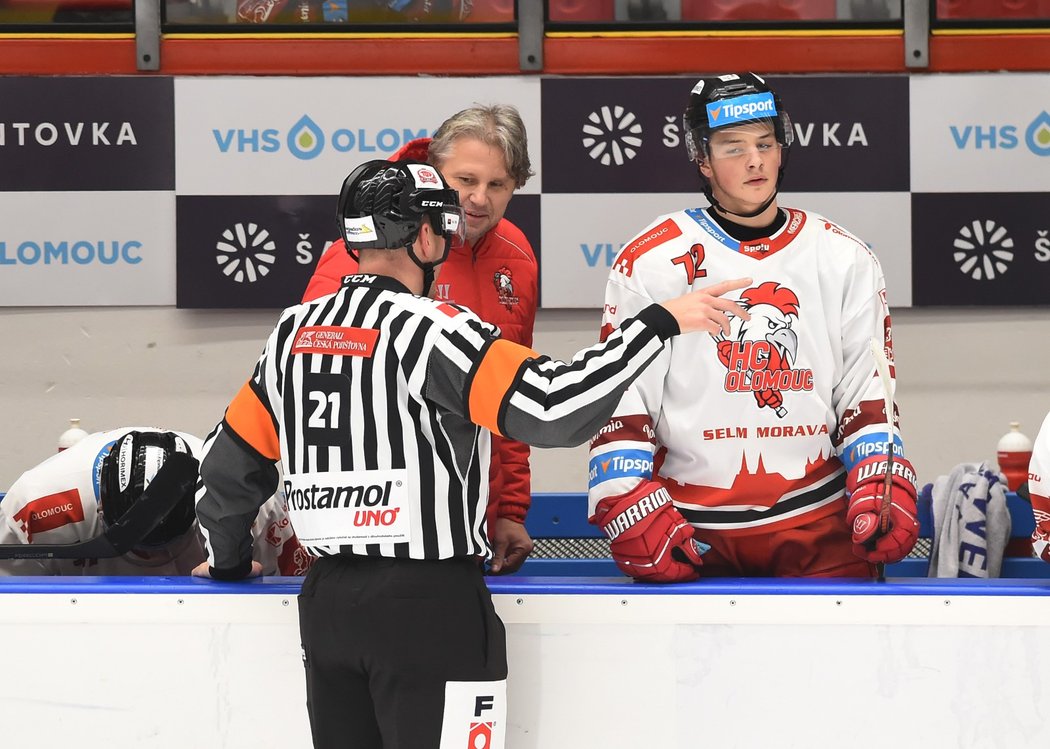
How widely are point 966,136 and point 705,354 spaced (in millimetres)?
1816

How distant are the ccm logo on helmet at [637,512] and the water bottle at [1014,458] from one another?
1.22m

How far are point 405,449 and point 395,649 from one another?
0.24 m

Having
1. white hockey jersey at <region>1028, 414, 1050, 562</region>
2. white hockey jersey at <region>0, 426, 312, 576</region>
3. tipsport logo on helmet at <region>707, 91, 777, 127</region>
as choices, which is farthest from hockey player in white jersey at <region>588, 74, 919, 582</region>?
white hockey jersey at <region>0, 426, 312, 576</region>

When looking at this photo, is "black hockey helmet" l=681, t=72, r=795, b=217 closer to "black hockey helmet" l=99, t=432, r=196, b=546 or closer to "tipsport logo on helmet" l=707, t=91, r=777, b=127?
"tipsport logo on helmet" l=707, t=91, r=777, b=127

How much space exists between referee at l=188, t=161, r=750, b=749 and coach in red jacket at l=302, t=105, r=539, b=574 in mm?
448

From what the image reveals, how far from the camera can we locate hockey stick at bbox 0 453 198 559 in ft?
6.62

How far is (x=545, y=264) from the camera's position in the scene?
331cm

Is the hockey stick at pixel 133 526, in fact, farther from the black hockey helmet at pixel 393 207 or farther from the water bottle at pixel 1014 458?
the water bottle at pixel 1014 458

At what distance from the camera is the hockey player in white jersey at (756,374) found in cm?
179

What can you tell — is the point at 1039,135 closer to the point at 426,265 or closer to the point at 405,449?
the point at 426,265

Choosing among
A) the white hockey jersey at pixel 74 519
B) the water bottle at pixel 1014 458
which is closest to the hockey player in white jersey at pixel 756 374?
the white hockey jersey at pixel 74 519

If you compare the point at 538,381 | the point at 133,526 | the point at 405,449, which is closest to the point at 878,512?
the point at 538,381

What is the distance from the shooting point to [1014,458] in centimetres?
264

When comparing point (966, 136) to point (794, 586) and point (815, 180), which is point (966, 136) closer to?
point (815, 180)
